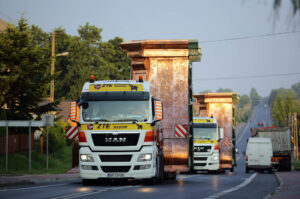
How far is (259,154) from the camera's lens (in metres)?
41.6

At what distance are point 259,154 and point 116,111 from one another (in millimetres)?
25344

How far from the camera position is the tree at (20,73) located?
37.0 meters

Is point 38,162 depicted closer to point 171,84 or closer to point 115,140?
point 171,84

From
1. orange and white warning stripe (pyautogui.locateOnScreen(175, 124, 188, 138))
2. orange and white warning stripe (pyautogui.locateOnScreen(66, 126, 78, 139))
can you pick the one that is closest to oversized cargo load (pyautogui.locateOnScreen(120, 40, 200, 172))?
orange and white warning stripe (pyautogui.locateOnScreen(175, 124, 188, 138))

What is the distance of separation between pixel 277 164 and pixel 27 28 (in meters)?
20.4

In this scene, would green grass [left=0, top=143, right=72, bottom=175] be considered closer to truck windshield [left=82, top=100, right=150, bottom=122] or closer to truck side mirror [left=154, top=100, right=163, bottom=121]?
truck windshield [left=82, top=100, right=150, bottom=122]

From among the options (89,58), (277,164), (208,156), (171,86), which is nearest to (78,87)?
(89,58)

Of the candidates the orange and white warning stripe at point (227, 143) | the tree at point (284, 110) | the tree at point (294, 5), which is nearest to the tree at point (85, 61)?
the tree at point (284, 110)

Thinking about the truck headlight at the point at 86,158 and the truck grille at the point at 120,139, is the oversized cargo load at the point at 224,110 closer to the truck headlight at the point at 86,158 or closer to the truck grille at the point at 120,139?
the truck grille at the point at 120,139

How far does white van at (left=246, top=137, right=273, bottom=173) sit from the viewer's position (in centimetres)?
4150

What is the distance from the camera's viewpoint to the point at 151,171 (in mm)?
18000

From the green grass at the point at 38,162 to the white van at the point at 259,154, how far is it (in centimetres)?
1250

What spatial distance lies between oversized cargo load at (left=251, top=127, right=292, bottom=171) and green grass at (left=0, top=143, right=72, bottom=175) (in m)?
15.1

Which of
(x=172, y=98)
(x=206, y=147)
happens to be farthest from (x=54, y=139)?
(x=172, y=98)
